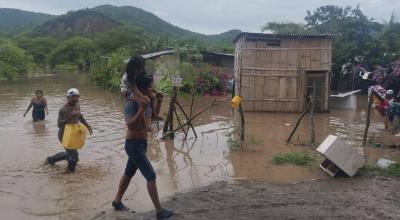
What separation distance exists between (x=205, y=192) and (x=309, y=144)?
15.1ft

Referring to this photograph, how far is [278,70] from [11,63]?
29.5m

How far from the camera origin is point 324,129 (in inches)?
550

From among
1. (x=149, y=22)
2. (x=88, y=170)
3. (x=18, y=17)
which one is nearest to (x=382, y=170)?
(x=88, y=170)

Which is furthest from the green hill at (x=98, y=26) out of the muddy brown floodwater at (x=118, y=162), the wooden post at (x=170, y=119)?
the wooden post at (x=170, y=119)

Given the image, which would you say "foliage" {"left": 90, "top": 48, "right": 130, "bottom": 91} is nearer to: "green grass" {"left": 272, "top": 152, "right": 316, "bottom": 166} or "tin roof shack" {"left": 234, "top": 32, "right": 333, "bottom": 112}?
"tin roof shack" {"left": 234, "top": 32, "right": 333, "bottom": 112}

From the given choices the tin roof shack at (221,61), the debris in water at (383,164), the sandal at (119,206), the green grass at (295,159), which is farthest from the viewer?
the tin roof shack at (221,61)

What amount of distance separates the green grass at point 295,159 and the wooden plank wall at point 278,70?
30.6 feet

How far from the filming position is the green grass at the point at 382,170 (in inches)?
307

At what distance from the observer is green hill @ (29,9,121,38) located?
103 metres

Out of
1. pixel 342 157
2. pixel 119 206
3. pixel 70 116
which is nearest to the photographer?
pixel 119 206

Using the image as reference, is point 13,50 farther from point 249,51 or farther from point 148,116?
point 148,116

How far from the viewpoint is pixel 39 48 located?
75.7m

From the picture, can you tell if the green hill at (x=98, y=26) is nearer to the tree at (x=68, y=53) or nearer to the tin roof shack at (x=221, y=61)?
the tree at (x=68, y=53)

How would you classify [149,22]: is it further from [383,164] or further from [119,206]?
[119,206]
